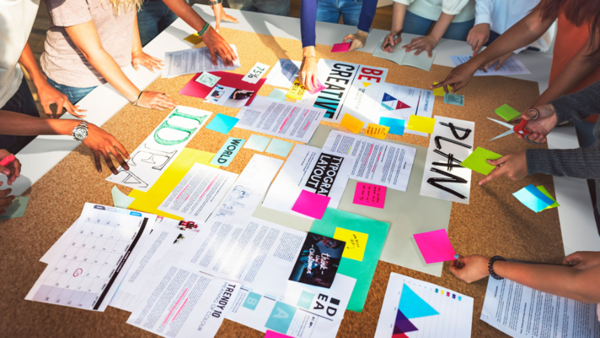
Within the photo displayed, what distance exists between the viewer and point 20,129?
3.12ft

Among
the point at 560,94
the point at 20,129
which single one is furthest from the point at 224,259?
the point at 560,94

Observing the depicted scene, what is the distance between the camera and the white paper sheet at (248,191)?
2.82 ft

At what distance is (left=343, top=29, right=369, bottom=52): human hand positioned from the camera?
140cm

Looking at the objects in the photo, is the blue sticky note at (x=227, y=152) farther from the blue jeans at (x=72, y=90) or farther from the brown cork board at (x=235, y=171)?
the blue jeans at (x=72, y=90)

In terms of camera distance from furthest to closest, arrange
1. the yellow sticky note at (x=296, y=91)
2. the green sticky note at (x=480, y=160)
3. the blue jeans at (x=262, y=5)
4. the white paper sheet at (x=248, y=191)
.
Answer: the blue jeans at (x=262, y=5) → the yellow sticky note at (x=296, y=91) → the green sticky note at (x=480, y=160) → the white paper sheet at (x=248, y=191)

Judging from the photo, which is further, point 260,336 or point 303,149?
point 303,149

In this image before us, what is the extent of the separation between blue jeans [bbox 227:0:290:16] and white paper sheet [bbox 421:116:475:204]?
1078 millimetres

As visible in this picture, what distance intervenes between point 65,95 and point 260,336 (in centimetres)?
107

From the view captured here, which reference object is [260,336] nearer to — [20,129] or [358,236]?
[358,236]

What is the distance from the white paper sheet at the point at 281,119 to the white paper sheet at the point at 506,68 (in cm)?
63

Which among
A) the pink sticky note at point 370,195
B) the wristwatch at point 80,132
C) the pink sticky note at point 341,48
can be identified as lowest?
the pink sticky note at point 370,195

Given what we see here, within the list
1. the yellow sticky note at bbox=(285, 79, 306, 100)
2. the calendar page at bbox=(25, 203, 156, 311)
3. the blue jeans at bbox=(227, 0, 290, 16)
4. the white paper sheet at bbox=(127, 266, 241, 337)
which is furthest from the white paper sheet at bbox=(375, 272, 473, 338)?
the blue jeans at bbox=(227, 0, 290, 16)

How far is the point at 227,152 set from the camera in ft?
3.35

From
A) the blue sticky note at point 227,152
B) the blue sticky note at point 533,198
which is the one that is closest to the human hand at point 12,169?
the blue sticky note at point 227,152
